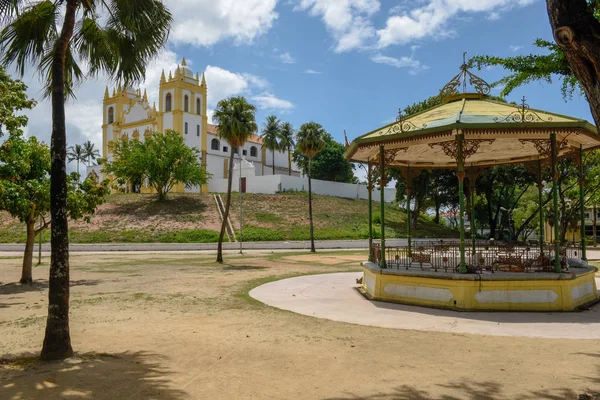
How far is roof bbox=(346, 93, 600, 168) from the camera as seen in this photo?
12125 millimetres

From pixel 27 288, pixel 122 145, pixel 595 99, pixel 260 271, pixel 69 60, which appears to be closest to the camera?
pixel 595 99

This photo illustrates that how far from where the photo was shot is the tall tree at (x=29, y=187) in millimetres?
14344

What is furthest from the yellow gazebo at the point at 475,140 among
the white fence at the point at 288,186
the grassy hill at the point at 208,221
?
the white fence at the point at 288,186

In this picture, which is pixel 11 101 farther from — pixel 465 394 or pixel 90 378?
pixel 465 394

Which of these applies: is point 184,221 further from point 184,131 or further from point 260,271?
point 260,271

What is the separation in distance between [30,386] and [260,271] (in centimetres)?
1693

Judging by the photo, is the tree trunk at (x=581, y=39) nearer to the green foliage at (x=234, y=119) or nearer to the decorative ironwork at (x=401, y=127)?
the decorative ironwork at (x=401, y=127)

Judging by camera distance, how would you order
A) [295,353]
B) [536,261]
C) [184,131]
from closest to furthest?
A: [295,353] < [536,261] < [184,131]

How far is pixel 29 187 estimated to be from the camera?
1633cm

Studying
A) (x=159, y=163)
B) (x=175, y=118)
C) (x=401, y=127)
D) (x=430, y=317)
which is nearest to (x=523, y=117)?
(x=401, y=127)

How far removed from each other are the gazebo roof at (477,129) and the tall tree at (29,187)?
10356 millimetres

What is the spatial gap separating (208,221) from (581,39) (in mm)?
53971

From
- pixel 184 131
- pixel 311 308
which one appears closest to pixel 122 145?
pixel 184 131

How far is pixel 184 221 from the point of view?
55656mm
